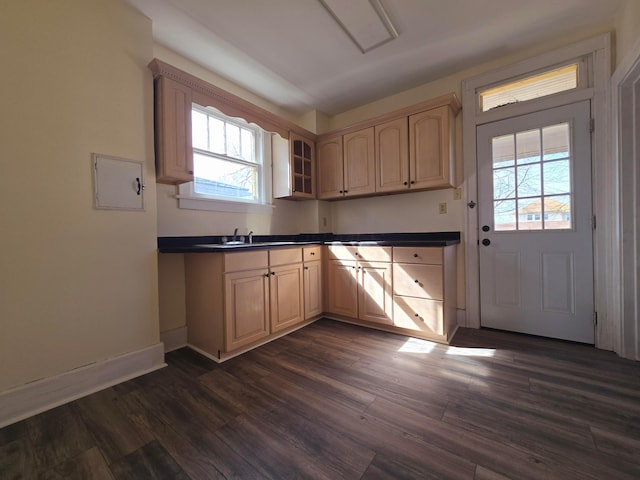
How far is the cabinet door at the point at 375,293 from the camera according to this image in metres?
2.56

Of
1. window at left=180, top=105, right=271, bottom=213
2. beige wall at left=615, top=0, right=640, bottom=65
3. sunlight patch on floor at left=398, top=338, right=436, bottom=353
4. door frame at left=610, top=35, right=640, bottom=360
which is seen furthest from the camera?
window at left=180, top=105, right=271, bottom=213

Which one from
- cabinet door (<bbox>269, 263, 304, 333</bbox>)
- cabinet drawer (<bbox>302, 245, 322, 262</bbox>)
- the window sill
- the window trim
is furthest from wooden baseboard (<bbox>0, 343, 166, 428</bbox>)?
the window trim

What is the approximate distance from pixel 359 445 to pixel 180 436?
856 mm

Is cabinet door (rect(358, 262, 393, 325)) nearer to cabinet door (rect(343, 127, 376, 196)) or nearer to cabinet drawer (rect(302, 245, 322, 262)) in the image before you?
cabinet drawer (rect(302, 245, 322, 262))

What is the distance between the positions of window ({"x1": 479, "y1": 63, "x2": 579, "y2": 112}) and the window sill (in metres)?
2.53

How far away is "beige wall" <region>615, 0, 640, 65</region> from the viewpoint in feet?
5.62

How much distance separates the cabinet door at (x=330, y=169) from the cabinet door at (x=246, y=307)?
1.47 m

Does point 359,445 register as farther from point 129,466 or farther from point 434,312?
point 434,312

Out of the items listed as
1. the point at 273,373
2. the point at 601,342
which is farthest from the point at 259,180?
the point at 601,342

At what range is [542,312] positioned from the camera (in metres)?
2.34

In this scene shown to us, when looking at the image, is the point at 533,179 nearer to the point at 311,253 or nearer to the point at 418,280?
the point at 418,280

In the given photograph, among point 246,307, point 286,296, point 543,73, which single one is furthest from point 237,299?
point 543,73

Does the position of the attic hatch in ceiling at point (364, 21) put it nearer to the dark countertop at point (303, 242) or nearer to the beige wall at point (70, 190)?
→ the beige wall at point (70, 190)

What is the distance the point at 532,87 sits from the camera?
2.39 m
